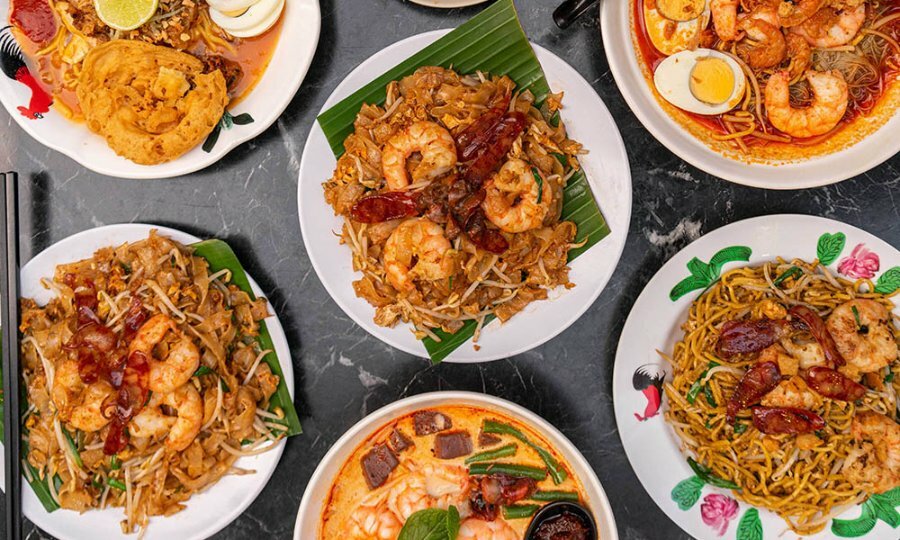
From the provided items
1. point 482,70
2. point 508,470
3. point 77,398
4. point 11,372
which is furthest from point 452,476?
point 11,372

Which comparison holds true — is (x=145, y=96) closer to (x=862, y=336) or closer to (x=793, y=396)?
(x=793, y=396)

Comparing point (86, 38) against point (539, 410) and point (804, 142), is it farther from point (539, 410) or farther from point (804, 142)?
point (804, 142)

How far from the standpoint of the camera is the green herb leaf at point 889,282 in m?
3.04

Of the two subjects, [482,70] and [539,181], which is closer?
[539,181]

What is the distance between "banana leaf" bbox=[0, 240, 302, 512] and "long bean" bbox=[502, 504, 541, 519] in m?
1.06

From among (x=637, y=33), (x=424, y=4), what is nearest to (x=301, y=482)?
(x=424, y=4)

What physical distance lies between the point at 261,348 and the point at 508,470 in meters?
1.33

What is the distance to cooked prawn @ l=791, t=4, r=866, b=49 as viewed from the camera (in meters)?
3.04

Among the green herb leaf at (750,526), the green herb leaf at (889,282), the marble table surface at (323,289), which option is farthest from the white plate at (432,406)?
the green herb leaf at (889,282)

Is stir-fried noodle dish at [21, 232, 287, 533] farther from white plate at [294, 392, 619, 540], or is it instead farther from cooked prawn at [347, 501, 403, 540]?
cooked prawn at [347, 501, 403, 540]

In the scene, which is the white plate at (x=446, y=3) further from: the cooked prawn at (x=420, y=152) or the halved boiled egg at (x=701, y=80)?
the halved boiled egg at (x=701, y=80)

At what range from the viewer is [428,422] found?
3.14 metres

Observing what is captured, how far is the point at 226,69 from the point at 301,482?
2.13 m

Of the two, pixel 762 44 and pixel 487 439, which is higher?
pixel 762 44
